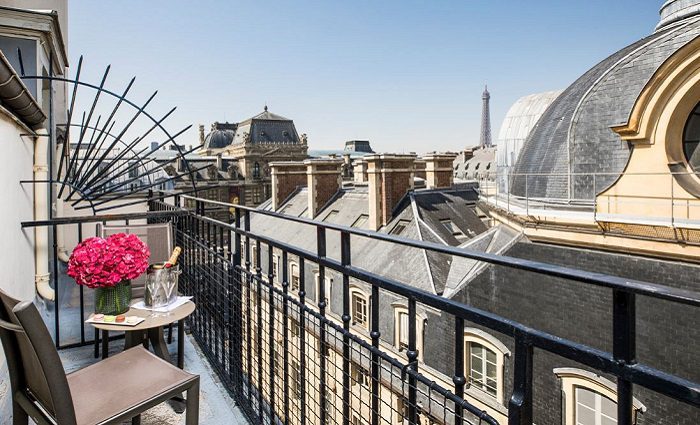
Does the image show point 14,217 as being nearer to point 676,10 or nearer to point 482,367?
point 482,367

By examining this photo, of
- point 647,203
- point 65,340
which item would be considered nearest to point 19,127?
point 65,340

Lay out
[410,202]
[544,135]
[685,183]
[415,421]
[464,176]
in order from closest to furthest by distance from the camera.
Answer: [415,421] < [685,183] < [544,135] < [410,202] < [464,176]

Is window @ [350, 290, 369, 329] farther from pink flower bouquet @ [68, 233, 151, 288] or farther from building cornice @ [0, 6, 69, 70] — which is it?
pink flower bouquet @ [68, 233, 151, 288]

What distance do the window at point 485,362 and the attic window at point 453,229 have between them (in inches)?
256

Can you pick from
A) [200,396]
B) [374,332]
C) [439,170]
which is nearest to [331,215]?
[439,170]

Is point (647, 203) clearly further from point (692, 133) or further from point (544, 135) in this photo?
point (544, 135)

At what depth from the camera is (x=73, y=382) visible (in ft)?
6.50

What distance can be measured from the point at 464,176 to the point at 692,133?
3834 cm

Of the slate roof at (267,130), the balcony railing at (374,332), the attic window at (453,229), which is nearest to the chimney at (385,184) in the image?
the attic window at (453,229)

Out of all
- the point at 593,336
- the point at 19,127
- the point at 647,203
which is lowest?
the point at 593,336

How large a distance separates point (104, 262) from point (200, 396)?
127 centimetres

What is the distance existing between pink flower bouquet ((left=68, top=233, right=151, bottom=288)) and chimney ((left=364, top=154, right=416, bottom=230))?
12.2 m

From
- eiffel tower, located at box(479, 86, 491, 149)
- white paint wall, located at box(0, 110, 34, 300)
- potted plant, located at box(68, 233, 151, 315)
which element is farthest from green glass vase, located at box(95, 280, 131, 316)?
eiffel tower, located at box(479, 86, 491, 149)

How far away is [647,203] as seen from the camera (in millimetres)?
7766
